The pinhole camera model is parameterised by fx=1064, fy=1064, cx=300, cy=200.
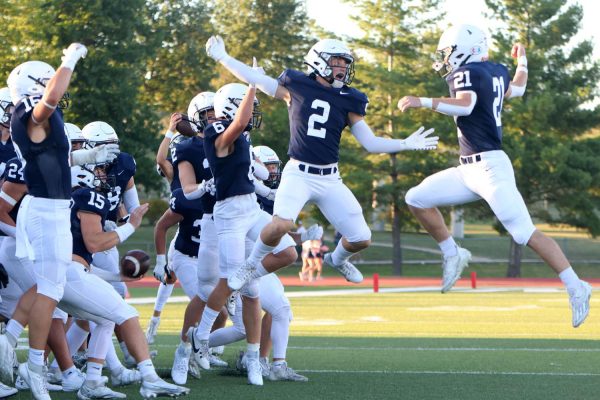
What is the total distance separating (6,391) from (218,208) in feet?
7.26

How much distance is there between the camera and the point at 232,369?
→ 9.30 meters

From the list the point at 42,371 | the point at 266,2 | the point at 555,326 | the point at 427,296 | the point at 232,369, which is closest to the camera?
the point at 42,371

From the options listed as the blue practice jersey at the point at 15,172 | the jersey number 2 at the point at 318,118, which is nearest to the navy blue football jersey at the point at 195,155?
the jersey number 2 at the point at 318,118

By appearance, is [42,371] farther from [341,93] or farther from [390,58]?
[390,58]

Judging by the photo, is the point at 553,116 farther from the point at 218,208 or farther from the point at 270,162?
the point at 218,208

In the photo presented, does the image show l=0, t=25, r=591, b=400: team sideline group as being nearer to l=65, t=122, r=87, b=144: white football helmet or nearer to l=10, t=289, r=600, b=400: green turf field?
l=65, t=122, r=87, b=144: white football helmet

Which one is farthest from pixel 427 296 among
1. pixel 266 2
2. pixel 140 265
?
pixel 266 2

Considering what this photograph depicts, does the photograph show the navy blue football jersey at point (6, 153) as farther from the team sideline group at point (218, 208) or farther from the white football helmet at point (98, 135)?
the white football helmet at point (98, 135)

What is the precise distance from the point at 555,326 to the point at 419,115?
21345 mm

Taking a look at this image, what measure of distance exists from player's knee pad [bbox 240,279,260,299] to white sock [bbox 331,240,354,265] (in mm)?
973

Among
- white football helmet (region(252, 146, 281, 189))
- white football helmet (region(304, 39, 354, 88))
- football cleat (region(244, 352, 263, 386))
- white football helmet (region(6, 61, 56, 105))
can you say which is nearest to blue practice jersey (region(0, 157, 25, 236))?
white football helmet (region(6, 61, 56, 105))

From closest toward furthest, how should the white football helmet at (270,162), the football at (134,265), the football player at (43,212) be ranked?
1. the football player at (43,212)
2. the football at (134,265)
3. the white football helmet at (270,162)

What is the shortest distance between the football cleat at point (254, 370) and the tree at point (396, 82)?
2562 centimetres

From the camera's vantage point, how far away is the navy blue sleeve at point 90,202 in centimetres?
764
